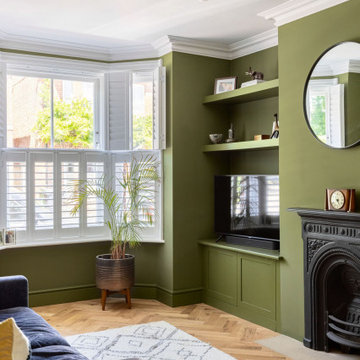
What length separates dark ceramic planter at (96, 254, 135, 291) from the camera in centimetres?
470

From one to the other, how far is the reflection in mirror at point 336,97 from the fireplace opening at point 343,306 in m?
0.99

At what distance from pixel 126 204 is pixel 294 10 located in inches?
102

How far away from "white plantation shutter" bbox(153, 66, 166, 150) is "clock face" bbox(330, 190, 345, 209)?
2.03m

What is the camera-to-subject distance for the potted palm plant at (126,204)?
4.82m

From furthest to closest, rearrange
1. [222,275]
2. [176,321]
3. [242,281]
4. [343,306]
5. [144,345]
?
[222,275] → [242,281] → [176,321] → [144,345] → [343,306]

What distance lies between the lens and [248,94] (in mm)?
4562

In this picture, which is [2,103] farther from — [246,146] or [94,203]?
[246,146]

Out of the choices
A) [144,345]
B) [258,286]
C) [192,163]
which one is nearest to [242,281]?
[258,286]

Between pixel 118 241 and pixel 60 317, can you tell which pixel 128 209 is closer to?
pixel 118 241

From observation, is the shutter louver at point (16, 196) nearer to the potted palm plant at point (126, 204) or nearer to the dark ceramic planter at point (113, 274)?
the potted palm plant at point (126, 204)

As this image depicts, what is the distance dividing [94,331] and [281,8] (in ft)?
10.4

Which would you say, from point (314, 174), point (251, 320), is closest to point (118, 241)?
point (251, 320)

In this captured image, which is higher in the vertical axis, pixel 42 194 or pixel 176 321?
pixel 42 194

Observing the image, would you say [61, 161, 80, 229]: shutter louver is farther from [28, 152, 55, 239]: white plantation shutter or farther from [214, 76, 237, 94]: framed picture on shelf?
[214, 76, 237, 94]: framed picture on shelf
